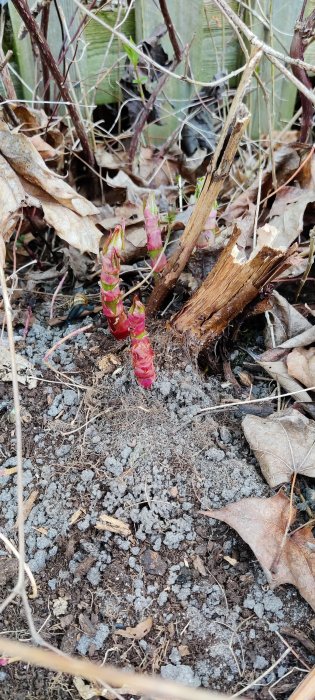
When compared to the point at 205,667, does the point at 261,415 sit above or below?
above

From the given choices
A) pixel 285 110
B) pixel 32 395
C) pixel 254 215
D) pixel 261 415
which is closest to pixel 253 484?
pixel 261 415

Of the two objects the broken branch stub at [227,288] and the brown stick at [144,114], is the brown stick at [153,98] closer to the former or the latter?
the brown stick at [144,114]

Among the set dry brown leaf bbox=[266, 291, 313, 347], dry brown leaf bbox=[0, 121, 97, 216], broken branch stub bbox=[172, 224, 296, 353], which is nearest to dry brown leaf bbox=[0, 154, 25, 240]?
dry brown leaf bbox=[0, 121, 97, 216]

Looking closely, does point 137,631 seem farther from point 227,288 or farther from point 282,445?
point 227,288

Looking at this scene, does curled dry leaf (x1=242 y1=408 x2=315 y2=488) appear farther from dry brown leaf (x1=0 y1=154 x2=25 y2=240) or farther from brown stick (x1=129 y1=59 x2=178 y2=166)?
brown stick (x1=129 y1=59 x2=178 y2=166)

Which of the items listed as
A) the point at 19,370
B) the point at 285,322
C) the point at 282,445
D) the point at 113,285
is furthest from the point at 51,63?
the point at 282,445

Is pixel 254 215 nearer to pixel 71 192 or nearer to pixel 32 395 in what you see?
pixel 71 192
